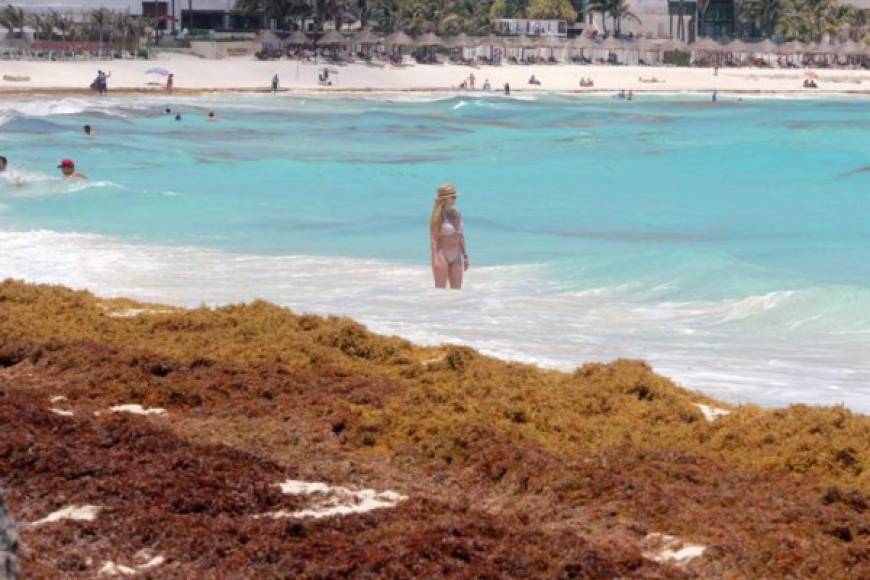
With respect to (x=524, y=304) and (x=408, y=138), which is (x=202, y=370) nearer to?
(x=524, y=304)

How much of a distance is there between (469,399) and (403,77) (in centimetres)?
9184

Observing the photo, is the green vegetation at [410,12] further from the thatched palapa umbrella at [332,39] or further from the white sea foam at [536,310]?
the white sea foam at [536,310]

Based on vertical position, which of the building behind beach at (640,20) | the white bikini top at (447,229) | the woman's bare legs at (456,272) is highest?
the building behind beach at (640,20)

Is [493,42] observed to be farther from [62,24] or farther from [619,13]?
[62,24]

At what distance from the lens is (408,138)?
55.0m

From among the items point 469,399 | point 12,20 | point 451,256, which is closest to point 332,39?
point 12,20

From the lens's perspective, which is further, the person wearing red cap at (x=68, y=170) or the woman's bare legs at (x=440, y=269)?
the person wearing red cap at (x=68, y=170)

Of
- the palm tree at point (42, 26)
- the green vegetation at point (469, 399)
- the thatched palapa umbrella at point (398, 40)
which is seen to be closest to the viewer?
the green vegetation at point (469, 399)

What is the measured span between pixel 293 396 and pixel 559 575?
347cm

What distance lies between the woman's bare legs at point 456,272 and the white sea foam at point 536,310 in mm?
174

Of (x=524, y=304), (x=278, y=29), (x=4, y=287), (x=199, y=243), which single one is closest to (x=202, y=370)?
(x=4, y=287)

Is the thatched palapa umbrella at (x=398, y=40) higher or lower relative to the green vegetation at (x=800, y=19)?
lower

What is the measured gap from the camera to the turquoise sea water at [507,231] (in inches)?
560

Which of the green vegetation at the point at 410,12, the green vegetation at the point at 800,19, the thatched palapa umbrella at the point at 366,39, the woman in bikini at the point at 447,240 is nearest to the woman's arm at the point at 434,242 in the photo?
the woman in bikini at the point at 447,240
